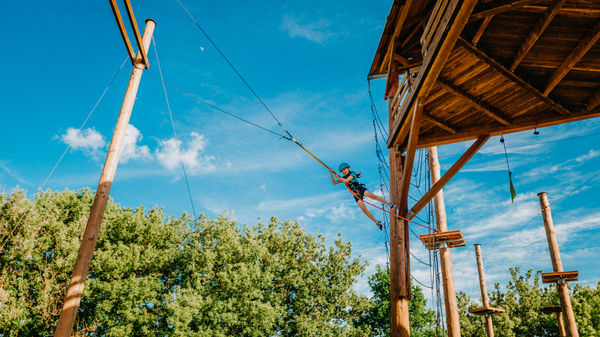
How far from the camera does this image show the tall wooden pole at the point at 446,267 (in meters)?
10.1

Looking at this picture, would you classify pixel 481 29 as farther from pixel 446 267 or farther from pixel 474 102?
pixel 446 267

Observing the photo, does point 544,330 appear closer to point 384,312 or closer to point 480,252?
point 384,312

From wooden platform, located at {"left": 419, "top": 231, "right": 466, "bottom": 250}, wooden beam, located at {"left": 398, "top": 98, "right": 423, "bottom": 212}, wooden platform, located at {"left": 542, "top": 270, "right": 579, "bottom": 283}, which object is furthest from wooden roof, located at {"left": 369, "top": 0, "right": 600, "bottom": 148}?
wooden platform, located at {"left": 542, "top": 270, "right": 579, "bottom": 283}

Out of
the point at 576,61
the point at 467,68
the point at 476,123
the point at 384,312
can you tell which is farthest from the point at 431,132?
the point at 384,312

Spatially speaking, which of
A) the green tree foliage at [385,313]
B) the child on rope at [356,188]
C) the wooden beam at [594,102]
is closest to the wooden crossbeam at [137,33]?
the child on rope at [356,188]

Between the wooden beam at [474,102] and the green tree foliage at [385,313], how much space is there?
25968mm

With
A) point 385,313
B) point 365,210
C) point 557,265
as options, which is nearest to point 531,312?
point 385,313

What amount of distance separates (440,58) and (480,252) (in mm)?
14834

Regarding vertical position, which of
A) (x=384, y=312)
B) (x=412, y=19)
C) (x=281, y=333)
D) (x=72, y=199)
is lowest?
(x=281, y=333)

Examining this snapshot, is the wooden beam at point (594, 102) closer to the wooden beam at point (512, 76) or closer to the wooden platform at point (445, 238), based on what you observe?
the wooden beam at point (512, 76)

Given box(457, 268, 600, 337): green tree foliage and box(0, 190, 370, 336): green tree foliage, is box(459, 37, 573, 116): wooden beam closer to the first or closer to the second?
box(0, 190, 370, 336): green tree foliage

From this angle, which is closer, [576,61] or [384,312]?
[576,61]

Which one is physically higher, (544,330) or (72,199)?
(72,199)

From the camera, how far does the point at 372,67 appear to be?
8.55 m
